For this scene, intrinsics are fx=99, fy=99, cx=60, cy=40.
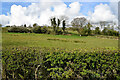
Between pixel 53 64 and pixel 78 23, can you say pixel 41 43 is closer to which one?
pixel 53 64

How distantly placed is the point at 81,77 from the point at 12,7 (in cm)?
337

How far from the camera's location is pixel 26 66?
2.78 m

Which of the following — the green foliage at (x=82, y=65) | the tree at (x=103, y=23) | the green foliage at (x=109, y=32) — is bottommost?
the green foliage at (x=82, y=65)

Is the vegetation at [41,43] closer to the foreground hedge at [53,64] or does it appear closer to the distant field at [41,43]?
the distant field at [41,43]

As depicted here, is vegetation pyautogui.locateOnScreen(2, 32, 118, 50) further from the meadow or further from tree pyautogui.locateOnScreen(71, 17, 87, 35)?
tree pyautogui.locateOnScreen(71, 17, 87, 35)

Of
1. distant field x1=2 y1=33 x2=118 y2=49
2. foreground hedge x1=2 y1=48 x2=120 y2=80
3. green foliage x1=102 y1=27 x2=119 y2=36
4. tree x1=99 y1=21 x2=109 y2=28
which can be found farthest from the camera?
tree x1=99 y1=21 x2=109 y2=28

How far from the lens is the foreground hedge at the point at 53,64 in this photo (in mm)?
2742

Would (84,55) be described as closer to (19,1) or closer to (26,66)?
(26,66)

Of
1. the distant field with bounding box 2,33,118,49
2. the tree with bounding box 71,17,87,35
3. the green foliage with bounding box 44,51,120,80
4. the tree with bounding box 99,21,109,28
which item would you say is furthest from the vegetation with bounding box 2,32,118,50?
the tree with bounding box 99,21,109,28

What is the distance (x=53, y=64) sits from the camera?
2.77m

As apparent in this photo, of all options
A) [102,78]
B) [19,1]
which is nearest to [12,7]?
[19,1]

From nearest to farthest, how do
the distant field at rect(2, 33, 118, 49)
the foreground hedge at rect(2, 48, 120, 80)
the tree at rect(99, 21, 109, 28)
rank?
the foreground hedge at rect(2, 48, 120, 80) < the distant field at rect(2, 33, 118, 49) < the tree at rect(99, 21, 109, 28)

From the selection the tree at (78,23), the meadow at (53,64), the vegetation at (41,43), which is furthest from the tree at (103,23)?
the meadow at (53,64)

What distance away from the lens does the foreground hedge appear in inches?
108
